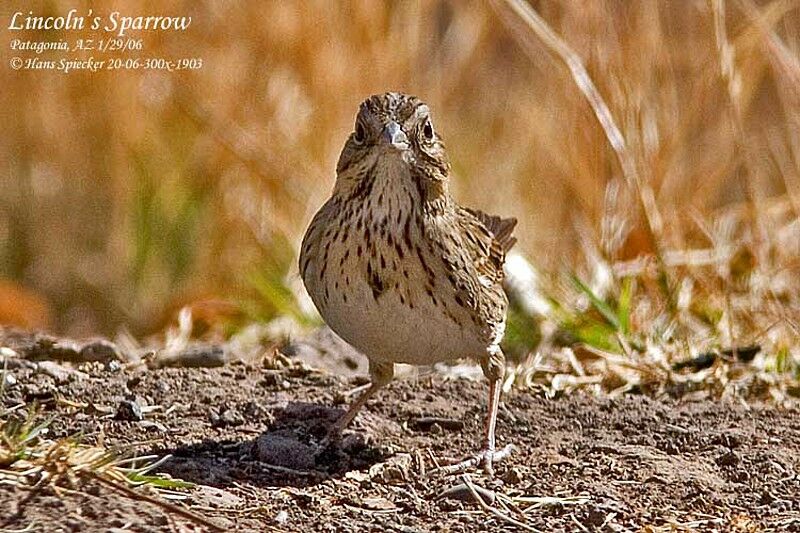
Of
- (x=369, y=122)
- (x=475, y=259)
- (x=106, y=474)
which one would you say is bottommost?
(x=106, y=474)

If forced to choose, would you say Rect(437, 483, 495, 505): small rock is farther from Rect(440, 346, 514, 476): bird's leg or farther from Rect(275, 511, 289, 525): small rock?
Rect(275, 511, 289, 525): small rock

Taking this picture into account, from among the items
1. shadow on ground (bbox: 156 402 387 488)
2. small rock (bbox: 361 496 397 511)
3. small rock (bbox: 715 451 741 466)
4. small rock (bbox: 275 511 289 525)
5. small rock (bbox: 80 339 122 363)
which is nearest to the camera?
small rock (bbox: 275 511 289 525)

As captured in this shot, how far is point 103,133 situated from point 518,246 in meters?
2.42

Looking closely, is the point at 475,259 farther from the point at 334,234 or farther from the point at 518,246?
the point at 518,246

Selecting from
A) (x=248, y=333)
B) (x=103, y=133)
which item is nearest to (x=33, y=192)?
(x=103, y=133)

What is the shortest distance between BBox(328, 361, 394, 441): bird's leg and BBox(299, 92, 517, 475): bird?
0.03 metres

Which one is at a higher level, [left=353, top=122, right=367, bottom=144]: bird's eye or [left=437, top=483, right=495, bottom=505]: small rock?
[left=353, top=122, right=367, bottom=144]: bird's eye

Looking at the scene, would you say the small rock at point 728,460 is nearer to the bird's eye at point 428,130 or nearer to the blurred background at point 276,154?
the bird's eye at point 428,130

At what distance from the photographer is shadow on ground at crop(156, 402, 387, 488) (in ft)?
13.4

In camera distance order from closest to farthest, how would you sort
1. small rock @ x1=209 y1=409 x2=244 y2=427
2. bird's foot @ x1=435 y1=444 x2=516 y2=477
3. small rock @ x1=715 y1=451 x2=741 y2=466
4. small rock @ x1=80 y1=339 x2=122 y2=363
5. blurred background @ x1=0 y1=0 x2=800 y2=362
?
bird's foot @ x1=435 y1=444 x2=516 y2=477 → small rock @ x1=715 y1=451 x2=741 y2=466 → small rock @ x1=209 y1=409 x2=244 y2=427 → small rock @ x1=80 y1=339 x2=122 y2=363 → blurred background @ x1=0 y1=0 x2=800 y2=362

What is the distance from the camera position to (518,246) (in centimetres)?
757

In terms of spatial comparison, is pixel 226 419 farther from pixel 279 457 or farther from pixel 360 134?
pixel 360 134

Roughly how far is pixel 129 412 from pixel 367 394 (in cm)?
77

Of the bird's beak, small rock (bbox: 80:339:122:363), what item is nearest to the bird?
the bird's beak
